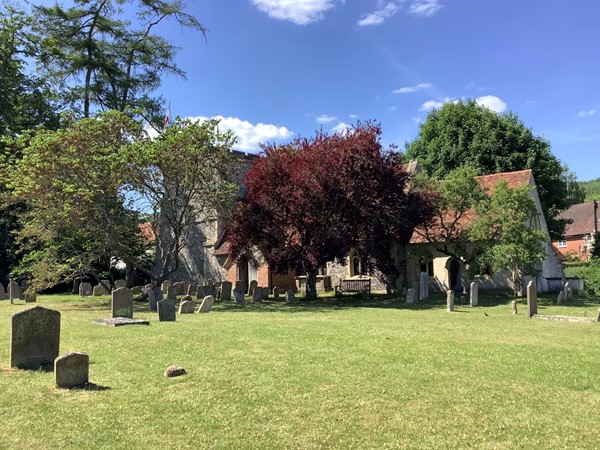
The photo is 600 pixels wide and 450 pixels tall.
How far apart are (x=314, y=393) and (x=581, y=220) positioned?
212 ft

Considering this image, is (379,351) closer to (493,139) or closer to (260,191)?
(260,191)

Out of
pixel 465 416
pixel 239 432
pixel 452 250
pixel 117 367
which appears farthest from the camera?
pixel 452 250

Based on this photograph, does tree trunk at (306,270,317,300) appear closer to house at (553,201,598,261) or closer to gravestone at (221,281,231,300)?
gravestone at (221,281,231,300)

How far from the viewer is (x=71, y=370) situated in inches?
261

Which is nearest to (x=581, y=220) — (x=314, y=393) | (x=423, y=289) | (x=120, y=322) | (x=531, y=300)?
(x=423, y=289)

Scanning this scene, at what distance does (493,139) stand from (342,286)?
15359 millimetres

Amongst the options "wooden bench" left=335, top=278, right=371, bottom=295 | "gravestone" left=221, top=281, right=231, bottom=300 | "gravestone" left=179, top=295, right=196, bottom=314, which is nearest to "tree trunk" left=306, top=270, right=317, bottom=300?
"wooden bench" left=335, top=278, right=371, bottom=295

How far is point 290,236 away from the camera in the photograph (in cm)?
2336

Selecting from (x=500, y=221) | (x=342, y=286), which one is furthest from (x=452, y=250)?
(x=342, y=286)

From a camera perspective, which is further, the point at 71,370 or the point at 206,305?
the point at 206,305

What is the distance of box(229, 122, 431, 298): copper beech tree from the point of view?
2231 centimetres

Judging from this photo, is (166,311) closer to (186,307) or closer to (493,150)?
(186,307)

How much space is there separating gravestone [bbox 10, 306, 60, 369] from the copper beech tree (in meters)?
14.9

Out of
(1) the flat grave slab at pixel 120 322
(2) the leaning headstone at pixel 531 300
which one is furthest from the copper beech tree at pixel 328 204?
(1) the flat grave slab at pixel 120 322
